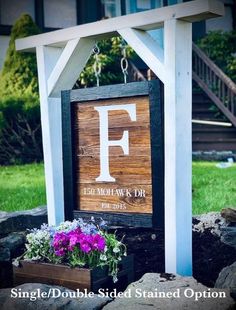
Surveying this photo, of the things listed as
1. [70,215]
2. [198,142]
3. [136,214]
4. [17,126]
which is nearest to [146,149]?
[136,214]

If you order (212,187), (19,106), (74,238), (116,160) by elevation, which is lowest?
(212,187)

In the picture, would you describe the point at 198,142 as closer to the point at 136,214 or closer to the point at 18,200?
the point at 18,200

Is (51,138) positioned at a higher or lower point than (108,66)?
lower

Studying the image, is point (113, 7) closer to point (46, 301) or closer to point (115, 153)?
point (115, 153)

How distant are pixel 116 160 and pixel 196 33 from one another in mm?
3489

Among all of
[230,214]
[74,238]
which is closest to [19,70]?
[230,214]

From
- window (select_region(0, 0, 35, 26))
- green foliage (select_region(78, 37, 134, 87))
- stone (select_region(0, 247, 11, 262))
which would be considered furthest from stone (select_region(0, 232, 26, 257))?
green foliage (select_region(78, 37, 134, 87))

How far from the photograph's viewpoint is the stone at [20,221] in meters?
A: 1.88

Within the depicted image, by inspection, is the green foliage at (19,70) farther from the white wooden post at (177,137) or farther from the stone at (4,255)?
the white wooden post at (177,137)

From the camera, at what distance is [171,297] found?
1152 mm

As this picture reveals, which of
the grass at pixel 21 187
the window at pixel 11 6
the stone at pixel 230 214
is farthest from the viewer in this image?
the window at pixel 11 6

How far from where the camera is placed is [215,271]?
1.51 meters

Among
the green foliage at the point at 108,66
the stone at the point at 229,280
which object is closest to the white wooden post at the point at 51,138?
the stone at the point at 229,280

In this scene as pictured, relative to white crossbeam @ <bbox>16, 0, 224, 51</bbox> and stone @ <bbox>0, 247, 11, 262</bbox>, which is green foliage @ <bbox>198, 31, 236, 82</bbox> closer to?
white crossbeam @ <bbox>16, 0, 224, 51</bbox>
